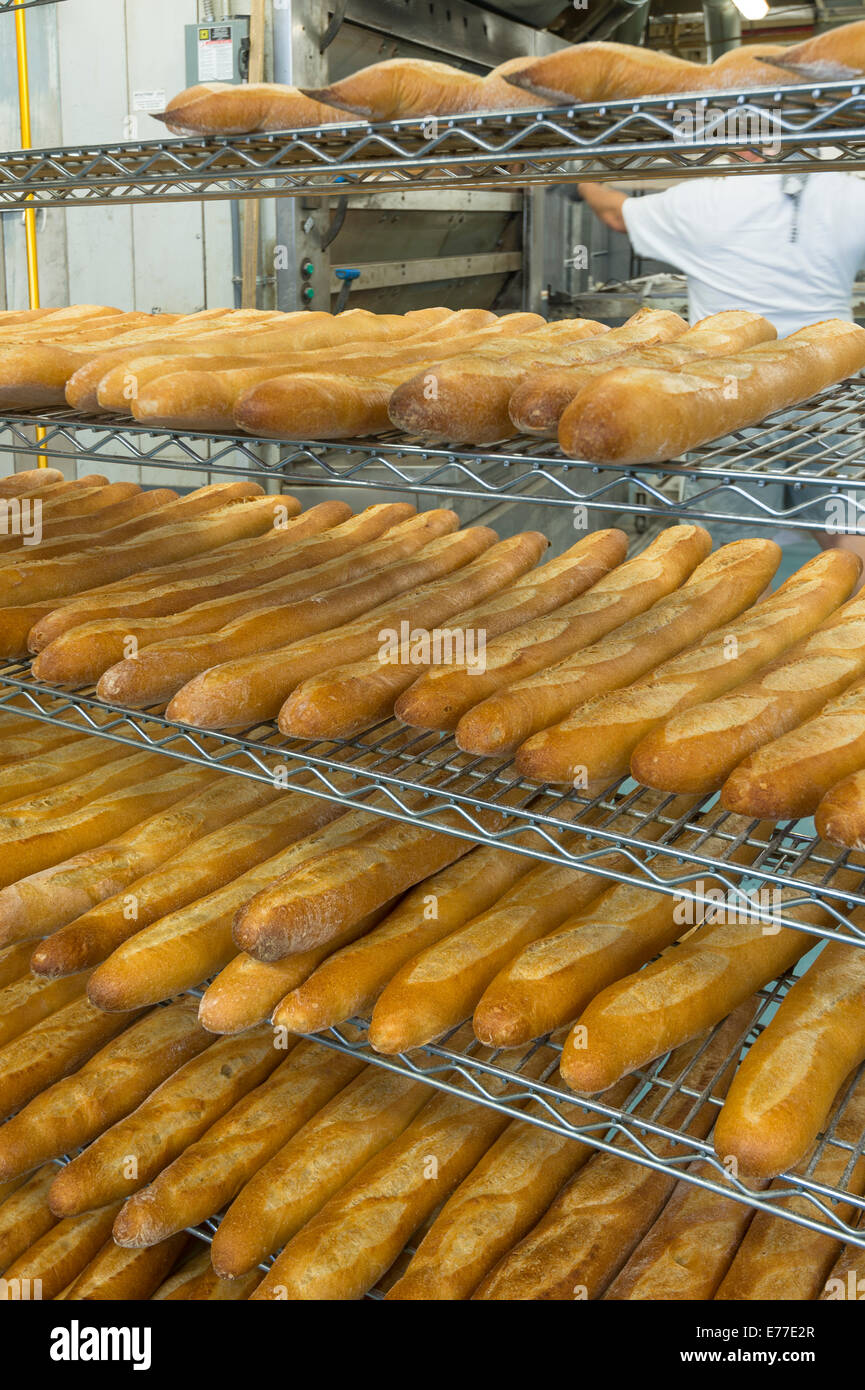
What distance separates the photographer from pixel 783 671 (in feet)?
4.34

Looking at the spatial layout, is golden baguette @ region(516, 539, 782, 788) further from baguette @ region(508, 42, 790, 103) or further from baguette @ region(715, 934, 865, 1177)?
baguette @ region(508, 42, 790, 103)

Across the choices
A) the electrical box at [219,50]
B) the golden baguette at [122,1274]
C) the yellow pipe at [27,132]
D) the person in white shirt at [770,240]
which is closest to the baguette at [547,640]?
the golden baguette at [122,1274]

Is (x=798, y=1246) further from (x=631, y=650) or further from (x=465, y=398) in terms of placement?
(x=465, y=398)

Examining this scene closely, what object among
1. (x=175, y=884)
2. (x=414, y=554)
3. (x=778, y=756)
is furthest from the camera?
(x=414, y=554)

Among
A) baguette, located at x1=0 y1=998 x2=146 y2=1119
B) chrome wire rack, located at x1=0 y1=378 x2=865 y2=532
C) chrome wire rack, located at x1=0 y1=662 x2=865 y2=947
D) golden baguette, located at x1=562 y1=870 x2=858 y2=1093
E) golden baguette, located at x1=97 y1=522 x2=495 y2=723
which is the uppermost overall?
chrome wire rack, located at x1=0 y1=378 x2=865 y2=532

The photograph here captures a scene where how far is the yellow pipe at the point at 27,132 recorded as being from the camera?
12.4 ft

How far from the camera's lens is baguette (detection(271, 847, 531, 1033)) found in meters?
Result: 1.31

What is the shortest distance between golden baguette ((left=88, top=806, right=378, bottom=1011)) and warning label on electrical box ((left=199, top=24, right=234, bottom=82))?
2867 millimetres

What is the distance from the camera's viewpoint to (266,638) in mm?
1551

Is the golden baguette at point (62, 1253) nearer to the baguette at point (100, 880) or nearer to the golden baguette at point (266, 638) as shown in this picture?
the baguette at point (100, 880)

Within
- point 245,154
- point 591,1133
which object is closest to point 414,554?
point 245,154

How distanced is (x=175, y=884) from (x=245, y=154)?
907 mm

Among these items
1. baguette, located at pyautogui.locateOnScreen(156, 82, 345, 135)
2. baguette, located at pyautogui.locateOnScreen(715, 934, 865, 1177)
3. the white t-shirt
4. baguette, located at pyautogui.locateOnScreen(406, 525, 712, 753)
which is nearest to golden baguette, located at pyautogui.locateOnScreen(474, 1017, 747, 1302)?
baguette, located at pyautogui.locateOnScreen(715, 934, 865, 1177)

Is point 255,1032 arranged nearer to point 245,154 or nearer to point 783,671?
point 783,671
